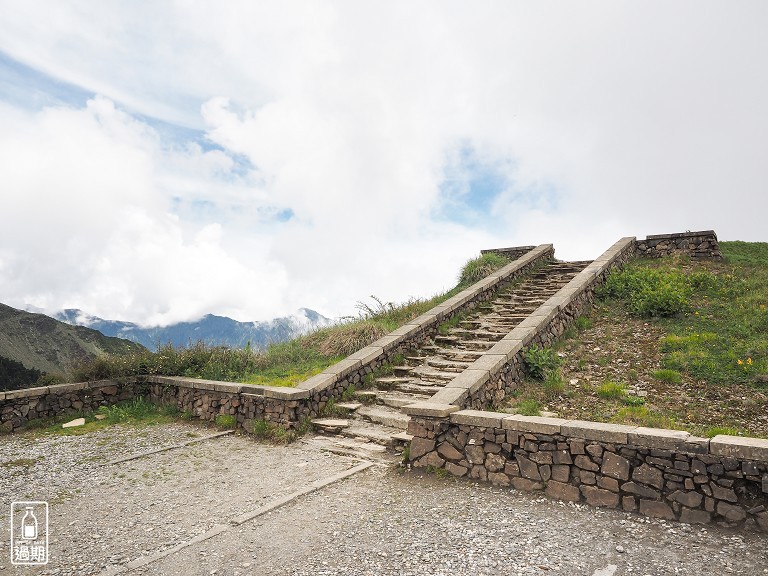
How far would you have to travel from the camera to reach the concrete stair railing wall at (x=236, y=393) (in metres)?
7.87

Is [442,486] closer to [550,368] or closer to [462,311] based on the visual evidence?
[550,368]

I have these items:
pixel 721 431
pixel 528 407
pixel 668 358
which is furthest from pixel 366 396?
pixel 721 431

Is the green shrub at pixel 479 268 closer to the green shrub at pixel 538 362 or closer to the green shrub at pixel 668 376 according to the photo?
the green shrub at pixel 538 362

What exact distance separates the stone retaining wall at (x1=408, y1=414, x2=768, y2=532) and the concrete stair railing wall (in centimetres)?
246

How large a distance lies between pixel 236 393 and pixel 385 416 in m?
2.71

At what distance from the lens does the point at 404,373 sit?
905 centimetres

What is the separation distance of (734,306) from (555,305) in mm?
3406

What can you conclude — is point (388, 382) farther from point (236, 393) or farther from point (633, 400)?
point (633, 400)

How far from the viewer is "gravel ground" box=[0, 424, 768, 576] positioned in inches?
150

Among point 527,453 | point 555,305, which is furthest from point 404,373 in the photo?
point 527,453

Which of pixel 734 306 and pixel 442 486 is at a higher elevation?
pixel 734 306

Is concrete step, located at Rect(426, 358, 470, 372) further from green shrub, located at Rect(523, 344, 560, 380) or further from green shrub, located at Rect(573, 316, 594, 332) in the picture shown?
green shrub, located at Rect(573, 316, 594, 332)

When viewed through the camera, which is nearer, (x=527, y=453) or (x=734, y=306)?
(x=527, y=453)

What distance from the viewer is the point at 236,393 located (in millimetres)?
8461
